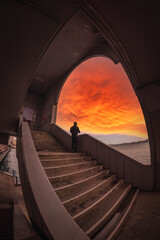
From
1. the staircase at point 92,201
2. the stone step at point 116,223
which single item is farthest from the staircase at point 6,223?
the stone step at point 116,223

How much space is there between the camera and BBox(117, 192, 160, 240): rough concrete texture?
159 centimetres

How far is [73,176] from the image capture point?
251 centimetres

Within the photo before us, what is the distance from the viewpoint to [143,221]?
6.20 feet

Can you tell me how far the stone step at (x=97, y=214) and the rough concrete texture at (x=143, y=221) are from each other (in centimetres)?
29

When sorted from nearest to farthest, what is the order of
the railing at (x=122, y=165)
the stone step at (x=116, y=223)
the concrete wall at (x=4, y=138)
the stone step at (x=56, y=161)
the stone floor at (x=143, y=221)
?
the stone step at (x=116, y=223) < the stone floor at (x=143, y=221) < the stone step at (x=56, y=161) < the railing at (x=122, y=165) < the concrete wall at (x=4, y=138)

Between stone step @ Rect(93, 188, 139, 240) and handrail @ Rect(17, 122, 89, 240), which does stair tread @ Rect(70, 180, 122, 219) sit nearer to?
stone step @ Rect(93, 188, 139, 240)

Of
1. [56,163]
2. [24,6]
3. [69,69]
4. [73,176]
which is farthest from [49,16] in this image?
[69,69]

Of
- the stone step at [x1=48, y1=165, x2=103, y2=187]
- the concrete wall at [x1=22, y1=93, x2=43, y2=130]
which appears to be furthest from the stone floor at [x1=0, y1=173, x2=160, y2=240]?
the concrete wall at [x1=22, y1=93, x2=43, y2=130]

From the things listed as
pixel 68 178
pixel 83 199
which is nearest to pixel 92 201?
pixel 83 199

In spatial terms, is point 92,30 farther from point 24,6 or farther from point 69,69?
point 24,6

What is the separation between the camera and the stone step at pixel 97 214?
1.51m

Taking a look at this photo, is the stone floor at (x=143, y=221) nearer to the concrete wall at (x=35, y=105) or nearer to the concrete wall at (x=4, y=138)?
the concrete wall at (x=4, y=138)

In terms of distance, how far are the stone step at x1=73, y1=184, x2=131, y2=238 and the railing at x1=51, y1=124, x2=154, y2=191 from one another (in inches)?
46.3

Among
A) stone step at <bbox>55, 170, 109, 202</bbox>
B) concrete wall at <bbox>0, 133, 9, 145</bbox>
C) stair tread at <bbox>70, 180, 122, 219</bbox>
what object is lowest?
stair tread at <bbox>70, 180, 122, 219</bbox>
